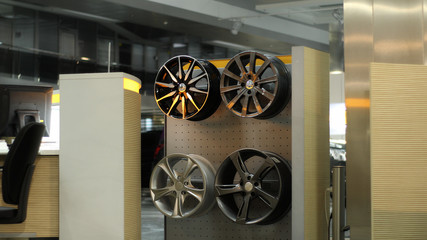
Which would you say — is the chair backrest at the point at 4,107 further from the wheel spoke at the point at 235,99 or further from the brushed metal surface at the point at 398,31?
the brushed metal surface at the point at 398,31

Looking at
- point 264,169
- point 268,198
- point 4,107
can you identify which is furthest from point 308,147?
point 4,107

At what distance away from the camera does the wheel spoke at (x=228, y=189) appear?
426 cm

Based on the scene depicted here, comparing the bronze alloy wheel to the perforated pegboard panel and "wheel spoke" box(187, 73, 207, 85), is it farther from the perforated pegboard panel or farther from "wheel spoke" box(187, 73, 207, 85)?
the perforated pegboard panel

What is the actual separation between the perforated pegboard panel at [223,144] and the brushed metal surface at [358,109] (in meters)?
0.59

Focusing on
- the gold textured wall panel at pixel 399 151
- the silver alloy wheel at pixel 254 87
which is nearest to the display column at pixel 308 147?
the silver alloy wheel at pixel 254 87

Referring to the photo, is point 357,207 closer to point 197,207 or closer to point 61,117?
point 197,207

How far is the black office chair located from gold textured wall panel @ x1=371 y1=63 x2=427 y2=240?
2164 millimetres

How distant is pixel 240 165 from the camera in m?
4.29

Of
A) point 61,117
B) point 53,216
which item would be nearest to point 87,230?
point 53,216

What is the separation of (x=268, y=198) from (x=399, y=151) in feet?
3.36

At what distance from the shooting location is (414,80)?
362 cm

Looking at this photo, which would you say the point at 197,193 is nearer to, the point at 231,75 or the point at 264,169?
the point at 264,169

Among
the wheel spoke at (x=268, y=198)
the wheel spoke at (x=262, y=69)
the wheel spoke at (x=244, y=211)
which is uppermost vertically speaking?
the wheel spoke at (x=262, y=69)

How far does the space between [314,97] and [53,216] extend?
2095 millimetres
